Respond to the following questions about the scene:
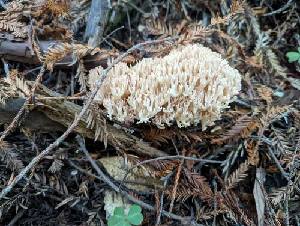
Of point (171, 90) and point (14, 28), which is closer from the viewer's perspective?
point (171, 90)

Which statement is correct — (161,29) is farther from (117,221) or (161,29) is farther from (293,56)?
(117,221)

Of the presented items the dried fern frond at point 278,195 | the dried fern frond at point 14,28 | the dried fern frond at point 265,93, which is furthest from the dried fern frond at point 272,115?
the dried fern frond at point 14,28

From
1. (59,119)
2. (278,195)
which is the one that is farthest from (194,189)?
(59,119)

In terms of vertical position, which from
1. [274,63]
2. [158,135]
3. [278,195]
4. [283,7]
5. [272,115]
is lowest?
[278,195]

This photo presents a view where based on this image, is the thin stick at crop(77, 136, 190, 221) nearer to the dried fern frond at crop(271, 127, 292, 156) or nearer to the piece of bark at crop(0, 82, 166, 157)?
the piece of bark at crop(0, 82, 166, 157)

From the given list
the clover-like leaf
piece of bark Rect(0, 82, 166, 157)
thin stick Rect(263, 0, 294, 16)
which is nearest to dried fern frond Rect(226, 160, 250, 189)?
piece of bark Rect(0, 82, 166, 157)

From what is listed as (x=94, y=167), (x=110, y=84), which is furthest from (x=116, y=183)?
(x=110, y=84)

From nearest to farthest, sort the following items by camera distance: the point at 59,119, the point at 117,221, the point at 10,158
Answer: the point at 117,221 < the point at 10,158 < the point at 59,119

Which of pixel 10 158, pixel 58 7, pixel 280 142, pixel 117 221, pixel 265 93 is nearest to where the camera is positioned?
pixel 117 221

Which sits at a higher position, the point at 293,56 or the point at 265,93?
the point at 293,56
